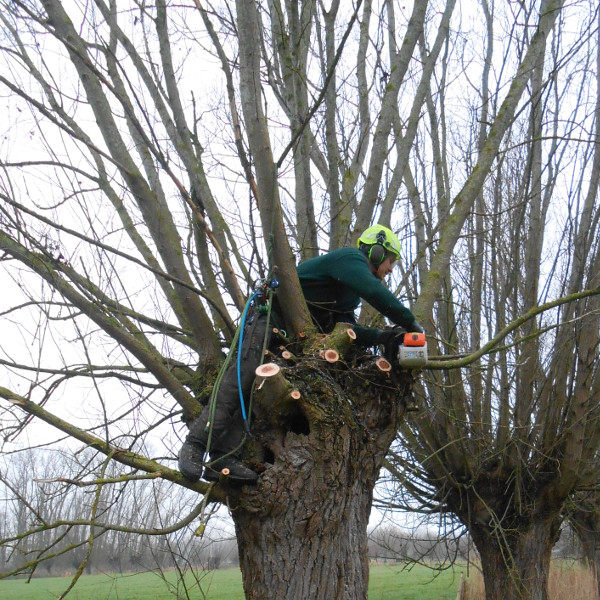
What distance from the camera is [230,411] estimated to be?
3617 mm

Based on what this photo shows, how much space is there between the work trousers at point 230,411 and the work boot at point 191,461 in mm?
52

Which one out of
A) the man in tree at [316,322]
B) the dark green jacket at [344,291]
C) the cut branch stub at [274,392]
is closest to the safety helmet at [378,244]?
the man in tree at [316,322]

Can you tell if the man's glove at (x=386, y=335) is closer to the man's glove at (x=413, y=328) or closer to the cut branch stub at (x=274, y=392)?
the man's glove at (x=413, y=328)

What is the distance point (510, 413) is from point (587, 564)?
9681 millimetres

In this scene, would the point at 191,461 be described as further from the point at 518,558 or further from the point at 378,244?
the point at 518,558

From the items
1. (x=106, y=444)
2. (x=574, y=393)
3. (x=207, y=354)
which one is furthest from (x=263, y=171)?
(x=574, y=393)

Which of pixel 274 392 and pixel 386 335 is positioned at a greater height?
pixel 386 335

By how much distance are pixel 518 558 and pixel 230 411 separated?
5.36 m

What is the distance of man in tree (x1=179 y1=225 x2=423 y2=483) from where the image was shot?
3.49 metres

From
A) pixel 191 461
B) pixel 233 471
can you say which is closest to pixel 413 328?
pixel 233 471

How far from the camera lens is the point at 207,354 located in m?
4.16

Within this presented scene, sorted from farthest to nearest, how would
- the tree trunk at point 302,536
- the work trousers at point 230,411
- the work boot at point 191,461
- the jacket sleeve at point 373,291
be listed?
the jacket sleeve at point 373,291 < the work trousers at point 230,411 < the work boot at point 191,461 < the tree trunk at point 302,536

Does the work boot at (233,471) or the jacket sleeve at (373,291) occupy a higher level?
the jacket sleeve at (373,291)

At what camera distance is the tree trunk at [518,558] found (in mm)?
7395
